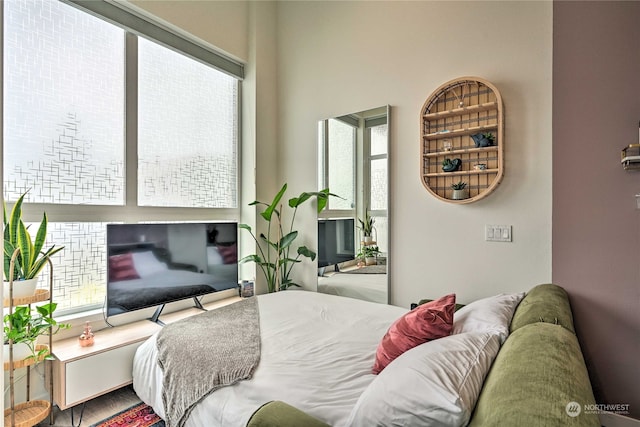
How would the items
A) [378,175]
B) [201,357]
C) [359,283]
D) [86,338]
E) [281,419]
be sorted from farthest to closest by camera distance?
[359,283], [378,175], [86,338], [201,357], [281,419]

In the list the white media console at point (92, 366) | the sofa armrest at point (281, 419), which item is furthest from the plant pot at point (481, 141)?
the white media console at point (92, 366)

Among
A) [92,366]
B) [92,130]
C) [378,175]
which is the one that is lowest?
[92,366]

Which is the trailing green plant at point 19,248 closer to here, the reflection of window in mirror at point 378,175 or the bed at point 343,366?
the bed at point 343,366

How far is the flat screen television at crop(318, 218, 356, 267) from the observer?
10.0ft

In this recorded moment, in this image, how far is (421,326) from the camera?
146cm

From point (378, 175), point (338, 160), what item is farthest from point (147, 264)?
point (378, 175)

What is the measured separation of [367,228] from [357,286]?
0.54m

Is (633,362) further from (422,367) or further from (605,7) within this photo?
(605,7)

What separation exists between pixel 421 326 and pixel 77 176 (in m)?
2.46

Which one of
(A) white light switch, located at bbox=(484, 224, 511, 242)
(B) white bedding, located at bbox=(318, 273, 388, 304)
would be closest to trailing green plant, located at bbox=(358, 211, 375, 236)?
(B) white bedding, located at bbox=(318, 273, 388, 304)

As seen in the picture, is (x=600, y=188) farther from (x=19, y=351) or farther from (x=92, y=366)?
(x=19, y=351)

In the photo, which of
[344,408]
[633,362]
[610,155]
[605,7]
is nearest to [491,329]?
[344,408]

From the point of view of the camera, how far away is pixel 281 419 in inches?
42.2

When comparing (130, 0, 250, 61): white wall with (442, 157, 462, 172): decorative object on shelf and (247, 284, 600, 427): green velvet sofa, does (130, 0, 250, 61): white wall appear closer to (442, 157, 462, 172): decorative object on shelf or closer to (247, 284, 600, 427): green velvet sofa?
(442, 157, 462, 172): decorative object on shelf
